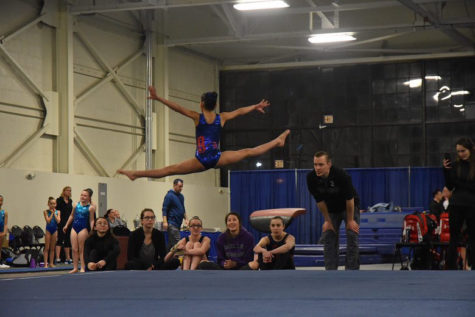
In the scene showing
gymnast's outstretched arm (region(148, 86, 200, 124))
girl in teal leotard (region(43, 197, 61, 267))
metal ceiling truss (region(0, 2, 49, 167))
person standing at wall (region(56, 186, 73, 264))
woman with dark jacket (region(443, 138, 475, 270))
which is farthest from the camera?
metal ceiling truss (region(0, 2, 49, 167))

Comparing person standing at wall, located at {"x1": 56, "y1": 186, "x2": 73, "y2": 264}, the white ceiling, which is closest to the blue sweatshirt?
person standing at wall, located at {"x1": 56, "y1": 186, "x2": 73, "y2": 264}

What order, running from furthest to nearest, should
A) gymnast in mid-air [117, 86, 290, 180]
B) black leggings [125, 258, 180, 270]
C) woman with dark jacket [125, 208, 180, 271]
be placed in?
woman with dark jacket [125, 208, 180, 271], black leggings [125, 258, 180, 270], gymnast in mid-air [117, 86, 290, 180]

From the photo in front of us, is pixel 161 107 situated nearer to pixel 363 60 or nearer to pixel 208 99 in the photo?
pixel 363 60

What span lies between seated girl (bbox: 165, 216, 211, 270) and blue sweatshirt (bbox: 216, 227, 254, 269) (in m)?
0.39

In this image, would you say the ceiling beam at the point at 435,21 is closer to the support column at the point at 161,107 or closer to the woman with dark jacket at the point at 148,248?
the support column at the point at 161,107

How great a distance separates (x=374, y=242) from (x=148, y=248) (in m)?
7.70

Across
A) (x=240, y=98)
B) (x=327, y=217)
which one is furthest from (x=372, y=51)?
(x=327, y=217)

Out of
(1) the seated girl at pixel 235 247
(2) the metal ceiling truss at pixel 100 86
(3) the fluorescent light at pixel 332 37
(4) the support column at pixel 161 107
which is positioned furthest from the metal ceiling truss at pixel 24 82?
(1) the seated girl at pixel 235 247

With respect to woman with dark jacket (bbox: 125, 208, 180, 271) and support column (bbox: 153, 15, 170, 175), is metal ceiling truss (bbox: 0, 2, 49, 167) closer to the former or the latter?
support column (bbox: 153, 15, 170, 175)

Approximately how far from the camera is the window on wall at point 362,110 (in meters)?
19.2

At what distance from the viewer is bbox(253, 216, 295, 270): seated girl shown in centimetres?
711

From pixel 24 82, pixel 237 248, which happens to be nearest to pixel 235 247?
pixel 237 248

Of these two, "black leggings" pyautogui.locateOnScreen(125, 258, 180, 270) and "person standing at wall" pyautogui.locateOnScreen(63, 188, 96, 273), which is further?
"person standing at wall" pyautogui.locateOnScreen(63, 188, 96, 273)

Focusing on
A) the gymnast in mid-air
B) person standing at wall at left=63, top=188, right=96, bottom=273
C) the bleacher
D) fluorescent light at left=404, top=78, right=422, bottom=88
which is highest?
fluorescent light at left=404, top=78, right=422, bottom=88
